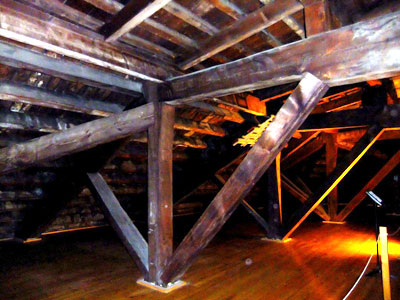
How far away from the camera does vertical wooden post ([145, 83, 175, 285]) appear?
302 cm

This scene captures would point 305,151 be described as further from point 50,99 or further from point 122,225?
point 50,99

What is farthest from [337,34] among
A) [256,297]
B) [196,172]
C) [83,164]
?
[196,172]

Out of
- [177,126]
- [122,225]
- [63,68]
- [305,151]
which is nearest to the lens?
[63,68]

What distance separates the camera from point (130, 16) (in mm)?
2059

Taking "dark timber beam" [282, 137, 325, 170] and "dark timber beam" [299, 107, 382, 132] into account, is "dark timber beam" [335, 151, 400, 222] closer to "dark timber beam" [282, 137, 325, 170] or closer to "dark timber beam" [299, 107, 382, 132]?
"dark timber beam" [282, 137, 325, 170]

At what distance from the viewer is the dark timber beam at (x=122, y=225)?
3.20 metres

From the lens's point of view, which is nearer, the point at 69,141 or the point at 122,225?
the point at 69,141

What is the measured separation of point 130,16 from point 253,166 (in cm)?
132

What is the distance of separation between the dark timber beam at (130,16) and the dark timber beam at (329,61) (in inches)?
31.5

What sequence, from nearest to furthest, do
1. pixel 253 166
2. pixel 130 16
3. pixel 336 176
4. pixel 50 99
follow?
pixel 130 16, pixel 253 166, pixel 50 99, pixel 336 176

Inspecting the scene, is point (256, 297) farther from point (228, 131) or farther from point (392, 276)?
point (228, 131)

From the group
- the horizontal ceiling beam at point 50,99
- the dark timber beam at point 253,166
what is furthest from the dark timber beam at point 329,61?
the horizontal ceiling beam at point 50,99

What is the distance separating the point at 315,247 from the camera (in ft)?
15.8

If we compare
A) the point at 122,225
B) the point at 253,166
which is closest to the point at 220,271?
the point at 122,225
